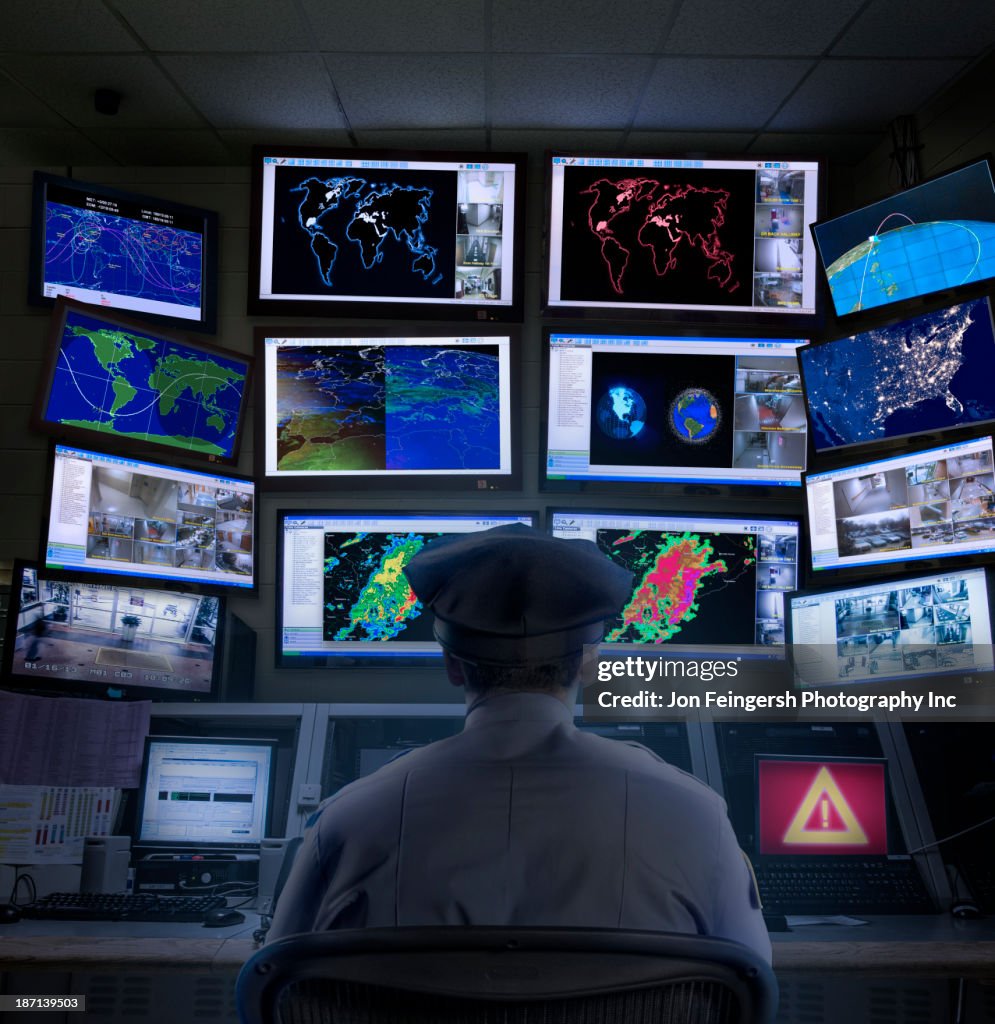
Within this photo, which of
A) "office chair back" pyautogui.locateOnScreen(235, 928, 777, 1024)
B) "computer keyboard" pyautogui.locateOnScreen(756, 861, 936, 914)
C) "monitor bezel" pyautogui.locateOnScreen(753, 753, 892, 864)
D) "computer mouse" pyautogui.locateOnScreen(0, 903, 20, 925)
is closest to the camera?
"office chair back" pyautogui.locateOnScreen(235, 928, 777, 1024)

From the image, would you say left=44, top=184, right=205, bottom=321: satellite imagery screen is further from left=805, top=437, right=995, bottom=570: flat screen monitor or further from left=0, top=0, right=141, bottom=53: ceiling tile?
left=805, top=437, right=995, bottom=570: flat screen monitor

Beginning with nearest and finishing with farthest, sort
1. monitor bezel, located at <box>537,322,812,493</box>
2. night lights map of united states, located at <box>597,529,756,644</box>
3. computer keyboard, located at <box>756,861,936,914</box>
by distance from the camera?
computer keyboard, located at <box>756,861,936,914</box> < night lights map of united states, located at <box>597,529,756,644</box> < monitor bezel, located at <box>537,322,812,493</box>

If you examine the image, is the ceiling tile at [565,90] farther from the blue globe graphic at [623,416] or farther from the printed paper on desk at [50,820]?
the printed paper on desk at [50,820]

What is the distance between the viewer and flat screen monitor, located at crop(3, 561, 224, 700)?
245cm

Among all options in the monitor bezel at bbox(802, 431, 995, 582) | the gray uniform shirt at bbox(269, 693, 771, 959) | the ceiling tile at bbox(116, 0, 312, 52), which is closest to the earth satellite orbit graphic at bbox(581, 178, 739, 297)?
the monitor bezel at bbox(802, 431, 995, 582)

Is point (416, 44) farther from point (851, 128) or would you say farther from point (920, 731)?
point (920, 731)

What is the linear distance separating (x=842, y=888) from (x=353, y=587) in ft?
4.87

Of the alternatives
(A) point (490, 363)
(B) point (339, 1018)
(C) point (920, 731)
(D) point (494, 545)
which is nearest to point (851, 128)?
(A) point (490, 363)

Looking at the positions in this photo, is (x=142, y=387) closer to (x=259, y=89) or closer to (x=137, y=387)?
(x=137, y=387)

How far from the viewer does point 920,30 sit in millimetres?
2502

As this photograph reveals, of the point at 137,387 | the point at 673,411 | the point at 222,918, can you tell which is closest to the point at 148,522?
the point at 137,387

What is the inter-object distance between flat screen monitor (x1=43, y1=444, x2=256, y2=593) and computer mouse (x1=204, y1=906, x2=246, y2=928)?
3.42 ft

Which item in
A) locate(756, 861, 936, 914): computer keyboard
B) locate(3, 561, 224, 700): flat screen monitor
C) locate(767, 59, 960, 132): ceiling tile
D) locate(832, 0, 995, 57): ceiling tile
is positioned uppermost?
locate(832, 0, 995, 57): ceiling tile

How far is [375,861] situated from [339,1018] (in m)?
0.27
